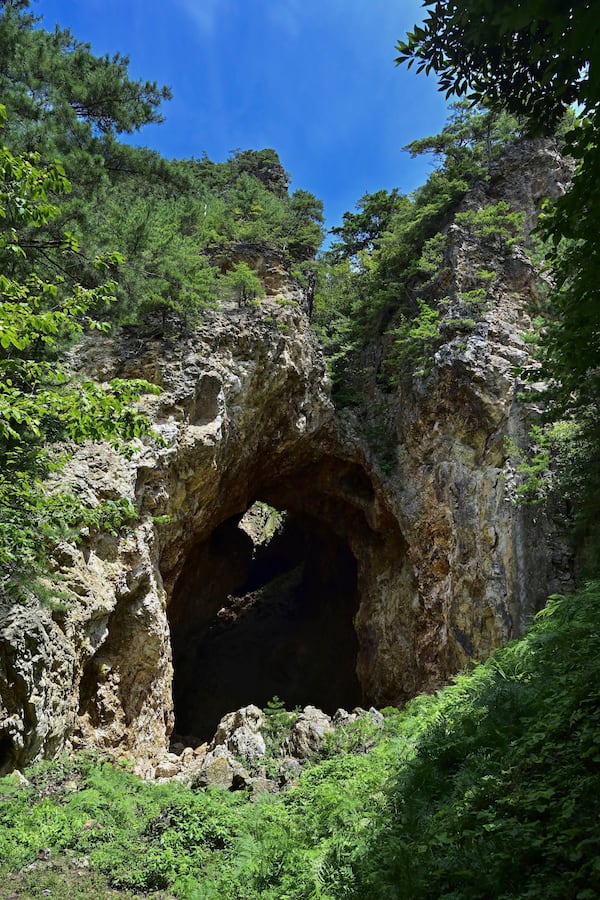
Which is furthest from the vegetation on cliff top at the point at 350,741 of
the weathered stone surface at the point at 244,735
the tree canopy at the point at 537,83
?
the weathered stone surface at the point at 244,735

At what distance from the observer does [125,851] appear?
231 inches

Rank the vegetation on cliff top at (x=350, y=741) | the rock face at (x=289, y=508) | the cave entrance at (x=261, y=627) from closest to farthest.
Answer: the vegetation on cliff top at (x=350, y=741) < the rock face at (x=289, y=508) < the cave entrance at (x=261, y=627)

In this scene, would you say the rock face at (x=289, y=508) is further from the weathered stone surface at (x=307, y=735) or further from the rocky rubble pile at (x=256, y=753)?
the weathered stone surface at (x=307, y=735)

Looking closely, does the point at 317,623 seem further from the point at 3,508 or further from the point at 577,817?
the point at 577,817

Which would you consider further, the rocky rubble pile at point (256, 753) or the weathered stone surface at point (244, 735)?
the weathered stone surface at point (244, 735)

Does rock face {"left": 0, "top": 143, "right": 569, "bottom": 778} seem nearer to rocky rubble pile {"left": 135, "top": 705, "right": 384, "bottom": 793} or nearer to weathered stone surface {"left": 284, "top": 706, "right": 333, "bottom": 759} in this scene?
rocky rubble pile {"left": 135, "top": 705, "right": 384, "bottom": 793}

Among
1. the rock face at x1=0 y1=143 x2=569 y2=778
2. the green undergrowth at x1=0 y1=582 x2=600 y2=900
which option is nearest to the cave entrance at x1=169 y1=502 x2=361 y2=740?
the rock face at x1=0 y1=143 x2=569 y2=778

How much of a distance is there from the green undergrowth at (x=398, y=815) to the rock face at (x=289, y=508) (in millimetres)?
2336

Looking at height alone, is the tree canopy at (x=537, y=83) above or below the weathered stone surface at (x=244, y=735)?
above

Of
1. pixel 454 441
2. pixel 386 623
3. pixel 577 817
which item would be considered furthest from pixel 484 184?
pixel 577 817

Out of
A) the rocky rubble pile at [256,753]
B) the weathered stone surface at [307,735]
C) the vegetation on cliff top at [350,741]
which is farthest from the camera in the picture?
the weathered stone surface at [307,735]

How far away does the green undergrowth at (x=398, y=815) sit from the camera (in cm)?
295

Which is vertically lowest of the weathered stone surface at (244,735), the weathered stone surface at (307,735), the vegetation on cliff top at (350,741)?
the weathered stone surface at (244,735)

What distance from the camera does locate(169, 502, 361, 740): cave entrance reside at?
20.7m
